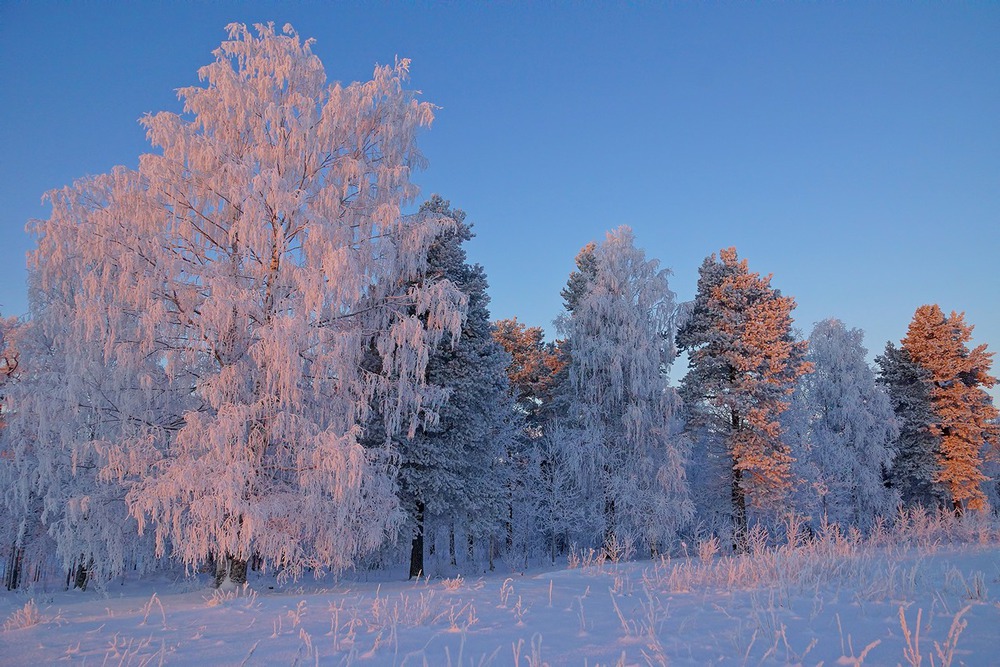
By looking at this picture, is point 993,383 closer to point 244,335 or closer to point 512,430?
point 512,430

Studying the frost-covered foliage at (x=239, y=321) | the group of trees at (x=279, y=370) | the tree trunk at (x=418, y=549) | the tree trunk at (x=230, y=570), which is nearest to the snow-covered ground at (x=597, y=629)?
the frost-covered foliage at (x=239, y=321)

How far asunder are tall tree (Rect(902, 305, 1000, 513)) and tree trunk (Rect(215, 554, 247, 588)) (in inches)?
1189

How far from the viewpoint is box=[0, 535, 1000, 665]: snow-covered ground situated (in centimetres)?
393

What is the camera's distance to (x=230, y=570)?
39.1 feet

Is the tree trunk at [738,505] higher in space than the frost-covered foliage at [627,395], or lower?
lower

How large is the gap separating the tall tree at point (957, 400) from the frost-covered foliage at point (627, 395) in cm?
1601

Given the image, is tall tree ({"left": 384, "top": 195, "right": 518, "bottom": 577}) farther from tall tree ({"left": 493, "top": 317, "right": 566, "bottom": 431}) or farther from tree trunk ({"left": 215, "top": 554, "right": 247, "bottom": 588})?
tall tree ({"left": 493, "top": 317, "right": 566, "bottom": 431})

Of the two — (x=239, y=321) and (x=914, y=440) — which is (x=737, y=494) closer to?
(x=914, y=440)

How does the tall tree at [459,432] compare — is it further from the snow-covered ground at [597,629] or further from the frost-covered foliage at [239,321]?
the snow-covered ground at [597,629]

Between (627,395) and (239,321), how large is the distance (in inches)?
578

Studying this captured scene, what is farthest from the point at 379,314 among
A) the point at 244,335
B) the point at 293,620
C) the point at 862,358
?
the point at 862,358

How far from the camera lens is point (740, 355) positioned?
22.1 m

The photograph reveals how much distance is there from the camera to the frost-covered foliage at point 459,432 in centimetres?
1717

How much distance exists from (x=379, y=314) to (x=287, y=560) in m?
5.86
